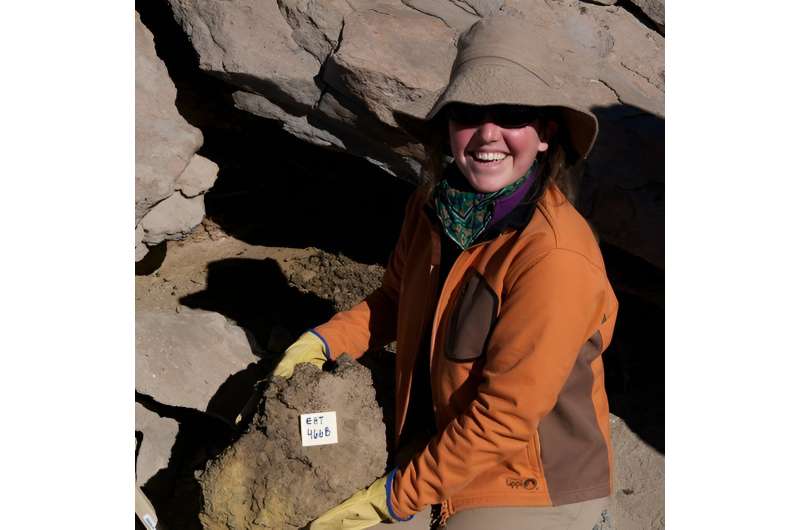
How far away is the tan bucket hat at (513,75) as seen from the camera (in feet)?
5.93

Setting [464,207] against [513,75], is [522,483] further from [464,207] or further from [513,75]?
[513,75]

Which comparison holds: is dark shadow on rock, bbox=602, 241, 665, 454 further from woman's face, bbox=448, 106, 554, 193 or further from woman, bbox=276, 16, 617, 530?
woman's face, bbox=448, 106, 554, 193

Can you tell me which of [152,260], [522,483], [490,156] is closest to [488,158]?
[490,156]

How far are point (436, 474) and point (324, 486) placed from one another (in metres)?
0.37

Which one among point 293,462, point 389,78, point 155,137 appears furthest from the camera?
point 155,137

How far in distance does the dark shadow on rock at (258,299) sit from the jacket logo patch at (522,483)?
178cm

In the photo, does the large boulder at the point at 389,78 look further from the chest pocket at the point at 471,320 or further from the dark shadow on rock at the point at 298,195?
the chest pocket at the point at 471,320

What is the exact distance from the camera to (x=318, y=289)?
3801mm

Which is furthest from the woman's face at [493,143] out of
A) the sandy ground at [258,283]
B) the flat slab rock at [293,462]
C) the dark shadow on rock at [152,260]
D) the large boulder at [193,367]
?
the dark shadow on rock at [152,260]

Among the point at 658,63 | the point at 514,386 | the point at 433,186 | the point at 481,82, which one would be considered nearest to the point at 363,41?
the point at 433,186

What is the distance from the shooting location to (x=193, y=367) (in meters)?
2.91

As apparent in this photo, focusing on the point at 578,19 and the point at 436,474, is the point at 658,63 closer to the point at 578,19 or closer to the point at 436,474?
the point at 578,19

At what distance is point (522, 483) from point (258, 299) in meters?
2.14

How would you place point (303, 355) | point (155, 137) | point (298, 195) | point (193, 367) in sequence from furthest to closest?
1. point (298, 195)
2. point (155, 137)
3. point (193, 367)
4. point (303, 355)
